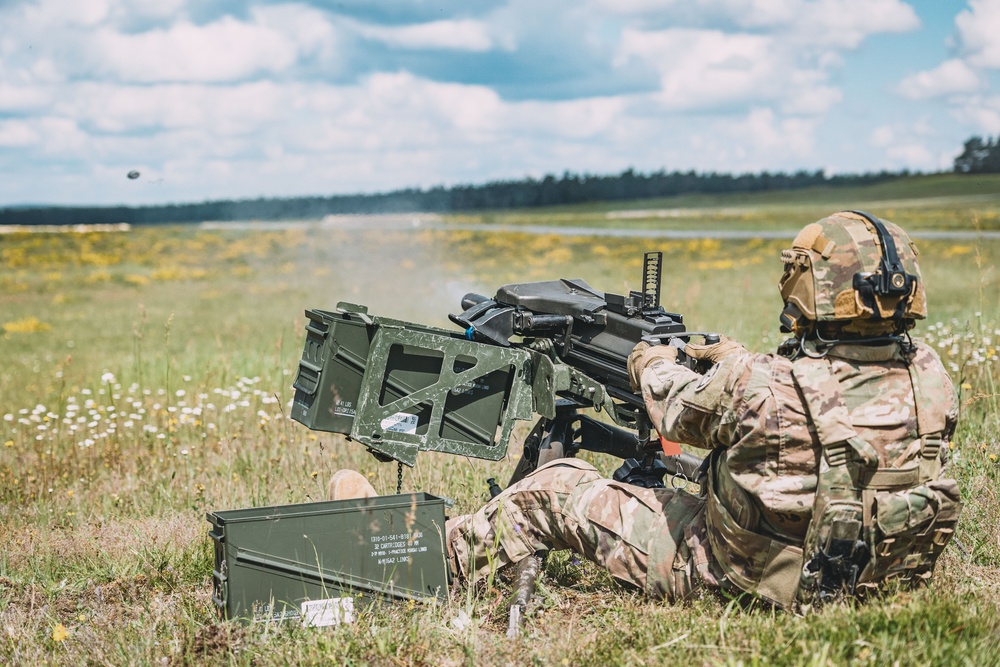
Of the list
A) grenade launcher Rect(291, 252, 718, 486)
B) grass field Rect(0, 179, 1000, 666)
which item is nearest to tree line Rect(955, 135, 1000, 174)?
grass field Rect(0, 179, 1000, 666)

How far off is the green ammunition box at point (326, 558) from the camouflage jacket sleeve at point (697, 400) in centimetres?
114

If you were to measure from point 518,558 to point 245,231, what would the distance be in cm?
5195

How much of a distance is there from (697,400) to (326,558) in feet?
5.91

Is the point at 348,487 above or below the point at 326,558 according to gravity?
above

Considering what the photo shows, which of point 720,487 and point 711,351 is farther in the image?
point 711,351

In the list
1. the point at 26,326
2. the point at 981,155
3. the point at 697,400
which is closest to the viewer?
the point at 697,400

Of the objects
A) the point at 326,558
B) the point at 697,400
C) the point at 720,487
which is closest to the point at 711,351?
the point at 697,400

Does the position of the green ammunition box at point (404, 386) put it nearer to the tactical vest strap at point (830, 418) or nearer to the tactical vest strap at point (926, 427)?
the tactical vest strap at point (830, 418)

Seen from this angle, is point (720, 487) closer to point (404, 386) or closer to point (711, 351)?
point (711, 351)

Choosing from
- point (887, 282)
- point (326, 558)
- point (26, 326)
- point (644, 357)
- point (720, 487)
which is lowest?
point (26, 326)

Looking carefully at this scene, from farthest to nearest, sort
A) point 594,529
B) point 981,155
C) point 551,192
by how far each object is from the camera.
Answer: point 551,192
point 981,155
point 594,529

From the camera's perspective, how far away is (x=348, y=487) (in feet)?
15.1

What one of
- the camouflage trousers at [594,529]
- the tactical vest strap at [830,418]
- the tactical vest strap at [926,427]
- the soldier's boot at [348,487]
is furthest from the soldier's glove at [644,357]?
the soldier's boot at [348,487]

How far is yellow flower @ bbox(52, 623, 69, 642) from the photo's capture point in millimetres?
3887
